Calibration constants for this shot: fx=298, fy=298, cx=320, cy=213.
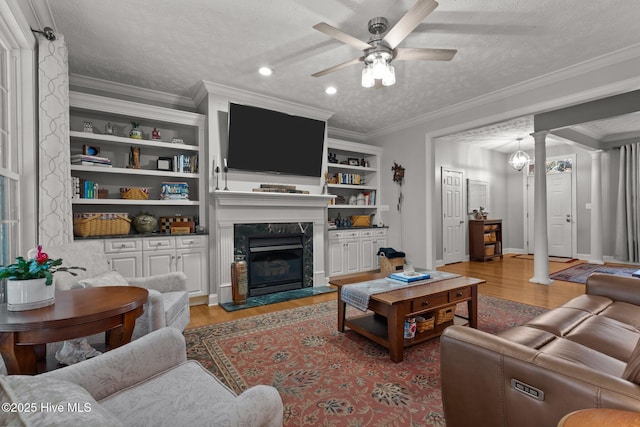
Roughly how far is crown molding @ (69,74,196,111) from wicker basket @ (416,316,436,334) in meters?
3.99

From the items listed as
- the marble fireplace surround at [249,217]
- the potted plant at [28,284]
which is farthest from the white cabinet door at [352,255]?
the potted plant at [28,284]

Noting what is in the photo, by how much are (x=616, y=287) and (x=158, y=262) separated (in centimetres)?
435

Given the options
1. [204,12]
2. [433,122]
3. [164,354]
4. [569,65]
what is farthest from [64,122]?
[569,65]

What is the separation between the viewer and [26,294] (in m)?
1.45

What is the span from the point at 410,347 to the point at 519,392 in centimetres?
149

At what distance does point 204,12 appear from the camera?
243cm

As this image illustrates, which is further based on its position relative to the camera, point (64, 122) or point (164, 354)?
point (64, 122)

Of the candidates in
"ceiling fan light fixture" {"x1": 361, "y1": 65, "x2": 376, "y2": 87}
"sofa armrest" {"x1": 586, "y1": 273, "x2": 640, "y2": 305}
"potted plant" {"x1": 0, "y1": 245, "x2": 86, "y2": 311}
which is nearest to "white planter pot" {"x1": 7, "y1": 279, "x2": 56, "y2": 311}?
"potted plant" {"x1": 0, "y1": 245, "x2": 86, "y2": 311}

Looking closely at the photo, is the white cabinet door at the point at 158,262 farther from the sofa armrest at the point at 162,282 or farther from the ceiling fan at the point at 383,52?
the ceiling fan at the point at 383,52

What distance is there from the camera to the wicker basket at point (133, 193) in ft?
11.9

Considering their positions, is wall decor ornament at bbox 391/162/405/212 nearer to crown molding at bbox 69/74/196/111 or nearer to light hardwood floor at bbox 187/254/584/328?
light hardwood floor at bbox 187/254/584/328

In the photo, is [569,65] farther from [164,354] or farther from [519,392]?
[164,354]

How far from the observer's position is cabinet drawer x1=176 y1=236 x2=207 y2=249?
143 inches

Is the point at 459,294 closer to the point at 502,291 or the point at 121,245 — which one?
the point at 502,291
